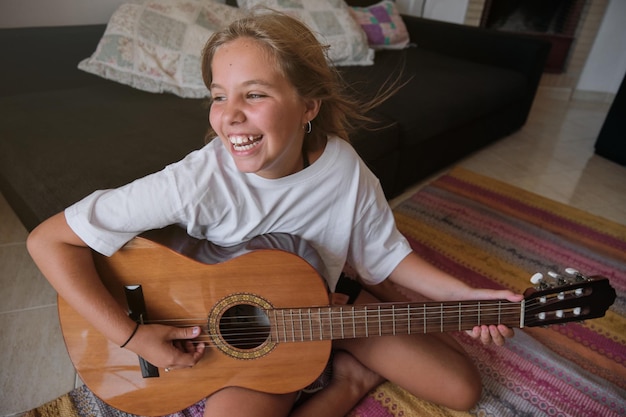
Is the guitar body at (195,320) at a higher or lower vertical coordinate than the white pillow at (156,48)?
lower

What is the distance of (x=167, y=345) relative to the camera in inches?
31.4

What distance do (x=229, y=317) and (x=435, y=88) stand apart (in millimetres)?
1498

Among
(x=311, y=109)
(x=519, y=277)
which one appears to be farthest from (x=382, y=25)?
(x=311, y=109)

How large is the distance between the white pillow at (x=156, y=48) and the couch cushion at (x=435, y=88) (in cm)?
62

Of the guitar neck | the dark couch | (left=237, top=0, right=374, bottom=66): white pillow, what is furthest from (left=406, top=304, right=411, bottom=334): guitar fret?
(left=237, top=0, right=374, bottom=66): white pillow

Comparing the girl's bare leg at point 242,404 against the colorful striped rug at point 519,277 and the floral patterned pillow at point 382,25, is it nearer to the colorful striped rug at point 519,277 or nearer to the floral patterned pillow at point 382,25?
the colorful striped rug at point 519,277

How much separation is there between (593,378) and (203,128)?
129 cm

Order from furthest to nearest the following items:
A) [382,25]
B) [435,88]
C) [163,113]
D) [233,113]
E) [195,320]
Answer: [382,25] → [435,88] → [163,113] → [195,320] → [233,113]

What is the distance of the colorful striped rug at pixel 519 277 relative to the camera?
104 centimetres

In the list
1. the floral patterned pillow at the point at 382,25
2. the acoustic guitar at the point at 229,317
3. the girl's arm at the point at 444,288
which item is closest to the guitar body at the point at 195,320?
the acoustic guitar at the point at 229,317

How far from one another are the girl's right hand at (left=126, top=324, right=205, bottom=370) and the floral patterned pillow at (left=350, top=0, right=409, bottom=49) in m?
1.98

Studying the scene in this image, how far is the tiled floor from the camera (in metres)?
1.07

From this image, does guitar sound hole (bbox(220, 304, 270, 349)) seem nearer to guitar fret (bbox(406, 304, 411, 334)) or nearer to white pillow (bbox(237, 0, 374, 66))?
guitar fret (bbox(406, 304, 411, 334))

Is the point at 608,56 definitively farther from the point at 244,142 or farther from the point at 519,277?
the point at 244,142
